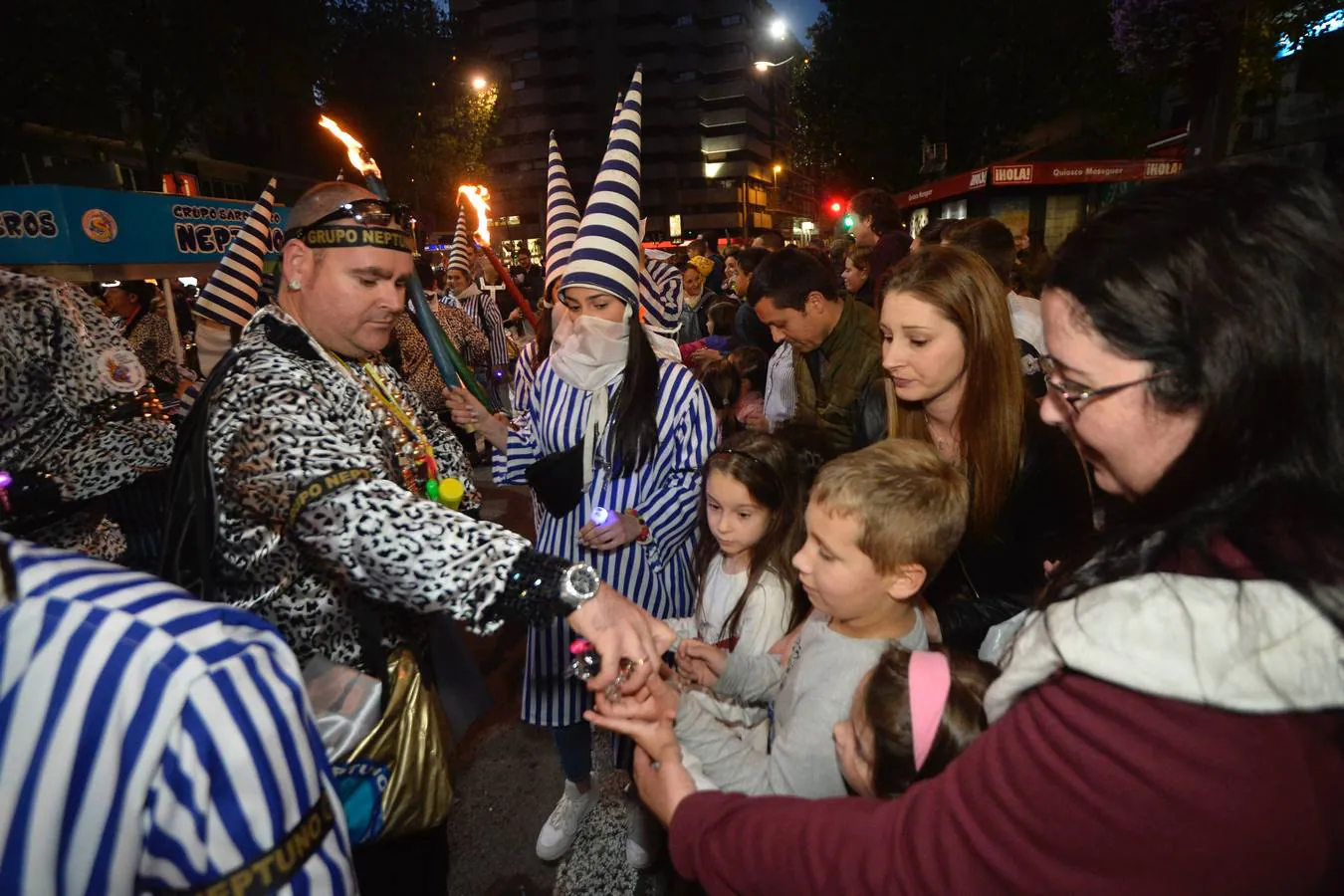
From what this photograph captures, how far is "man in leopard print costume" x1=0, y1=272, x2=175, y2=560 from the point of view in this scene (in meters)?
2.56

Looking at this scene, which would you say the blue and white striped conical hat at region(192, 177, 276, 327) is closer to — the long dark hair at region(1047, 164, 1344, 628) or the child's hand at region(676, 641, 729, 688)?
the child's hand at region(676, 641, 729, 688)

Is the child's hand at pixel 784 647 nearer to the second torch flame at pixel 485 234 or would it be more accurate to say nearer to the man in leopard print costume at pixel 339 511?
the man in leopard print costume at pixel 339 511

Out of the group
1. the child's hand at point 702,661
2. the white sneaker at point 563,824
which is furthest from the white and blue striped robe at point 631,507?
the child's hand at point 702,661

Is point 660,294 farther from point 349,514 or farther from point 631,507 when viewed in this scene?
point 349,514

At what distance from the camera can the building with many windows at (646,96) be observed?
73.6m

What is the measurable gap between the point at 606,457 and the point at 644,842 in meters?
1.70

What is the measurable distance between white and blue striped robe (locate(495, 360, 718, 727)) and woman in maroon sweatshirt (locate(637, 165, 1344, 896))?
1775 millimetres

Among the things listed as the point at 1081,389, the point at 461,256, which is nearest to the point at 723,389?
the point at 1081,389

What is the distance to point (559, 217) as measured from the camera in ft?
13.5

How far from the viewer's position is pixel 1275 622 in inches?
31.6

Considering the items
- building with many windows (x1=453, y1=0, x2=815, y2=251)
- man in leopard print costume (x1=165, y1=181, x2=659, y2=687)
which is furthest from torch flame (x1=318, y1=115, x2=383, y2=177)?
building with many windows (x1=453, y1=0, x2=815, y2=251)

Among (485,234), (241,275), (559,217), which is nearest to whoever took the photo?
(559,217)

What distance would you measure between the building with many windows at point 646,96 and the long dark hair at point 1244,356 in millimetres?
74883

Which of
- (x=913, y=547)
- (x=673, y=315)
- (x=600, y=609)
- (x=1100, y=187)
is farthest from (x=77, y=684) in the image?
(x=1100, y=187)
